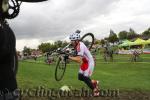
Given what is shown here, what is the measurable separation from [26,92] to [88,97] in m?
2.36

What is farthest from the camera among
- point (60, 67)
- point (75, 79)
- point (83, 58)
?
point (75, 79)

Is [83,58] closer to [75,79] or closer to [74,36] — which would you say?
[74,36]

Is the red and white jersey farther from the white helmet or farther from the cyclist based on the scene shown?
the white helmet

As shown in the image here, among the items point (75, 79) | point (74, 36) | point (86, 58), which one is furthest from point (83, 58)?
point (75, 79)

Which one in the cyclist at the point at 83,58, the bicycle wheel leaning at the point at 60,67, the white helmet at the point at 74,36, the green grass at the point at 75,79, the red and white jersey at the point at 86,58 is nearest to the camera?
the bicycle wheel leaning at the point at 60,67

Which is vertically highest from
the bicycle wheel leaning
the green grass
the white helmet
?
the white helmet

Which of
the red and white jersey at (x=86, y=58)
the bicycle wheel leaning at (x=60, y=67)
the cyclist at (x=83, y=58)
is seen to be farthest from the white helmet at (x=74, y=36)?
the bicycle wheel leaning at (x=60, y=67)

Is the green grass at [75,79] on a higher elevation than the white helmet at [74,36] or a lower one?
lower

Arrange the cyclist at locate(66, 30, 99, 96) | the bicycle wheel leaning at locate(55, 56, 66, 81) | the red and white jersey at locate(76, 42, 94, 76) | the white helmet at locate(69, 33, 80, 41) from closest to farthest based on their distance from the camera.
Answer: the bicycle wheel leaning at locate(55, 56, 66, 81) < the white helmet at locate(69, 33, 80, 41) < the cyclist at locate(66, 30, 99, 96) < the red and white jersey at locate(76, 42, 94, 76)

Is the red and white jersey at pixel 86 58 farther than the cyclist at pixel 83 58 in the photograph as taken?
Yes

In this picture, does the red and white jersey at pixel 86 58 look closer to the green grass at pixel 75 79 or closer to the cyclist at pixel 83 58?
the cyclist at pixel 83 58

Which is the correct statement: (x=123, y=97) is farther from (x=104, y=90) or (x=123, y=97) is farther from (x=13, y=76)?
(x=13, y=76)

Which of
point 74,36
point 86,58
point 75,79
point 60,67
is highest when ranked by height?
point 74,36

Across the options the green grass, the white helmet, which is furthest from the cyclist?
the green grass
